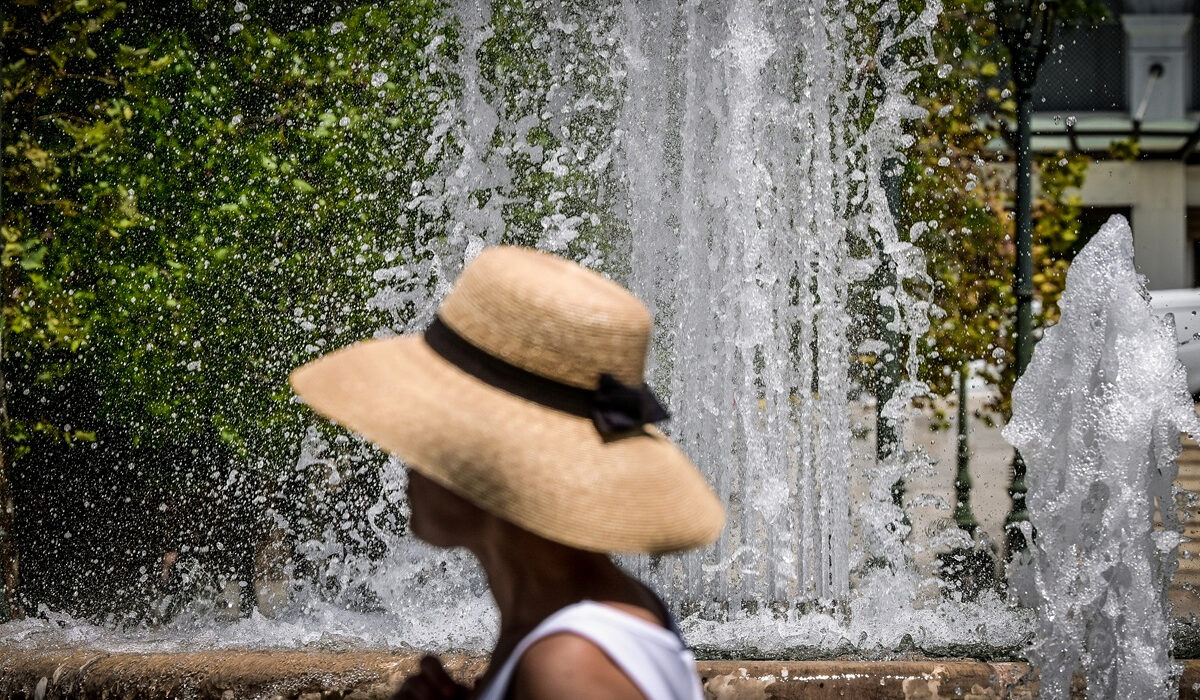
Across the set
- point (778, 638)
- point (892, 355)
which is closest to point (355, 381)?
point (778, 638)

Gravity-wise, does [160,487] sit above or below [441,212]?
below

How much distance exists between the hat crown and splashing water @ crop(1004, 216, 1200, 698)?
2.78 metres

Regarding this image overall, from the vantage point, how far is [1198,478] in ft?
36.9

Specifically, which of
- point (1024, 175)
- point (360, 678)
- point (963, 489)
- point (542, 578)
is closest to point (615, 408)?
point (542, 578)

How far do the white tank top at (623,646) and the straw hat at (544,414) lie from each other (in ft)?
0.25

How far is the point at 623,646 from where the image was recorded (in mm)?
1367

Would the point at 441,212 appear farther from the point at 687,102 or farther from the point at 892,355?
the point at 892,355

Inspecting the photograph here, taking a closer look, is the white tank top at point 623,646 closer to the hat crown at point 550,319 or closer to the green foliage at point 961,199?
the hat crown at point 550,319

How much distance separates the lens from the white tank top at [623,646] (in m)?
1.36

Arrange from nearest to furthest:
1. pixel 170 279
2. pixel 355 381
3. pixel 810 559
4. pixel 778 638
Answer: pixel 355 381 → pixel 778 638 → pixel 810 559 → pixel 170 279

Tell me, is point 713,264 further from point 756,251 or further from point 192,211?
point 192,211

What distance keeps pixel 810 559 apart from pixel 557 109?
3019mm

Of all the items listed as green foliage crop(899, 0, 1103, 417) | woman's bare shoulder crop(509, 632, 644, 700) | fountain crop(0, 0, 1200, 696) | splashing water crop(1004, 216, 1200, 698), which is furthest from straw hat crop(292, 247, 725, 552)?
green foliage crop(899, 0, 1103, 417)

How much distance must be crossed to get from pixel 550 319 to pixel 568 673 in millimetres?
357
